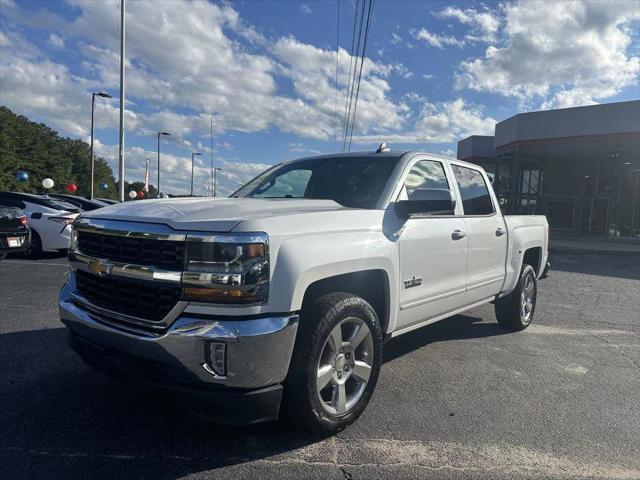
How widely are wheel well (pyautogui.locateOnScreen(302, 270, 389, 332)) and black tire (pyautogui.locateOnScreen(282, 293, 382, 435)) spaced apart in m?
0.10

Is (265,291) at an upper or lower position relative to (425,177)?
lower

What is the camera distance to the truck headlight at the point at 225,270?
2.59 m

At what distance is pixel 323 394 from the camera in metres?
3.23

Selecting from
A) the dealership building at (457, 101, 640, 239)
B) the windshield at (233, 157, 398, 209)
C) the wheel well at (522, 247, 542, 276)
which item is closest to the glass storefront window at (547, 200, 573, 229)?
the dealership building at (457, 101, 640, 239)

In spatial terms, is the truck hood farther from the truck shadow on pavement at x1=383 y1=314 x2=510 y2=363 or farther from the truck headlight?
the truck shadow on pavement at x1=383 y1=314 x2=510 y2=363

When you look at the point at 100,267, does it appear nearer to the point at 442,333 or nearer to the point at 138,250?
the point at 138,250

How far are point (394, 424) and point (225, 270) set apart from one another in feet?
5.54

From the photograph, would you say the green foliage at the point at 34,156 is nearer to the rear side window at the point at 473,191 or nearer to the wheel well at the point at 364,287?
the rear side window at the point at 473,191

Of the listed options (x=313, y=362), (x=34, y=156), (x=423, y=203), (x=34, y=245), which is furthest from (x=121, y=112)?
(x=34, y=156)

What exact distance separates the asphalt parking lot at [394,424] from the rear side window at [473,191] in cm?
149

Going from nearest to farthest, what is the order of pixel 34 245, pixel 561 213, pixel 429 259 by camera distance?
1. pixel 429 259
2. pixel 34 245
3. pixel 561 213

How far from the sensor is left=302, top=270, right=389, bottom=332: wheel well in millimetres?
3117

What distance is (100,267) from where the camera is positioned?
3.03 metres

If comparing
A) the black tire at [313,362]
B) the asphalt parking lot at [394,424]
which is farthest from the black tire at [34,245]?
the black tire at [313,362]
